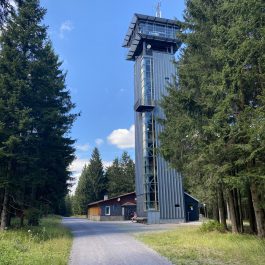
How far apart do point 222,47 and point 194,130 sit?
159 inches

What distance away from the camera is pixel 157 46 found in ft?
129

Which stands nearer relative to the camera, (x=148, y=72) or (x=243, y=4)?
(x=243, y=4)

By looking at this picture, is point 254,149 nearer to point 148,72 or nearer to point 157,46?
point 148,72

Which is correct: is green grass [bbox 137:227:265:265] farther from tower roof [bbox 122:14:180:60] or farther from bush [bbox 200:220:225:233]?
tower roof [bbox 122:14:180:60]

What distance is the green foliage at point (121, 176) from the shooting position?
74.3m

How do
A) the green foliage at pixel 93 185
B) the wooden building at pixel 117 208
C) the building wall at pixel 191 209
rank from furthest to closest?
1. the green foliage at pixel 93 185
2. the wooden building at pixel 117 208
3. the building wall at pixel 191 209

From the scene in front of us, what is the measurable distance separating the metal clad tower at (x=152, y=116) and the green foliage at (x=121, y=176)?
36.8 m

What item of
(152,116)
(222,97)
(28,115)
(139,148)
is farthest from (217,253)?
(139,148)

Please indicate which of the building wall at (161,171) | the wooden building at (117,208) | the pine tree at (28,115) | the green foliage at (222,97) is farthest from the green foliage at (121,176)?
the green foliage at (222,97)

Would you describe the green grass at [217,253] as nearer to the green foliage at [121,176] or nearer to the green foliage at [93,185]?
the green foliage at [121,176]

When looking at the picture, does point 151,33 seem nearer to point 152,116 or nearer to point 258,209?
point 152,116

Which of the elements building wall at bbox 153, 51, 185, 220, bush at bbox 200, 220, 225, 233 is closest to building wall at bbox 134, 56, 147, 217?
building wall at bbox 153, 51, 185, 220

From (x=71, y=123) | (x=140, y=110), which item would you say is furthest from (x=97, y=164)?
(x=71, y=123)

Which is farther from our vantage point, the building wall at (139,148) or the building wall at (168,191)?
the building wall at (139,148)
